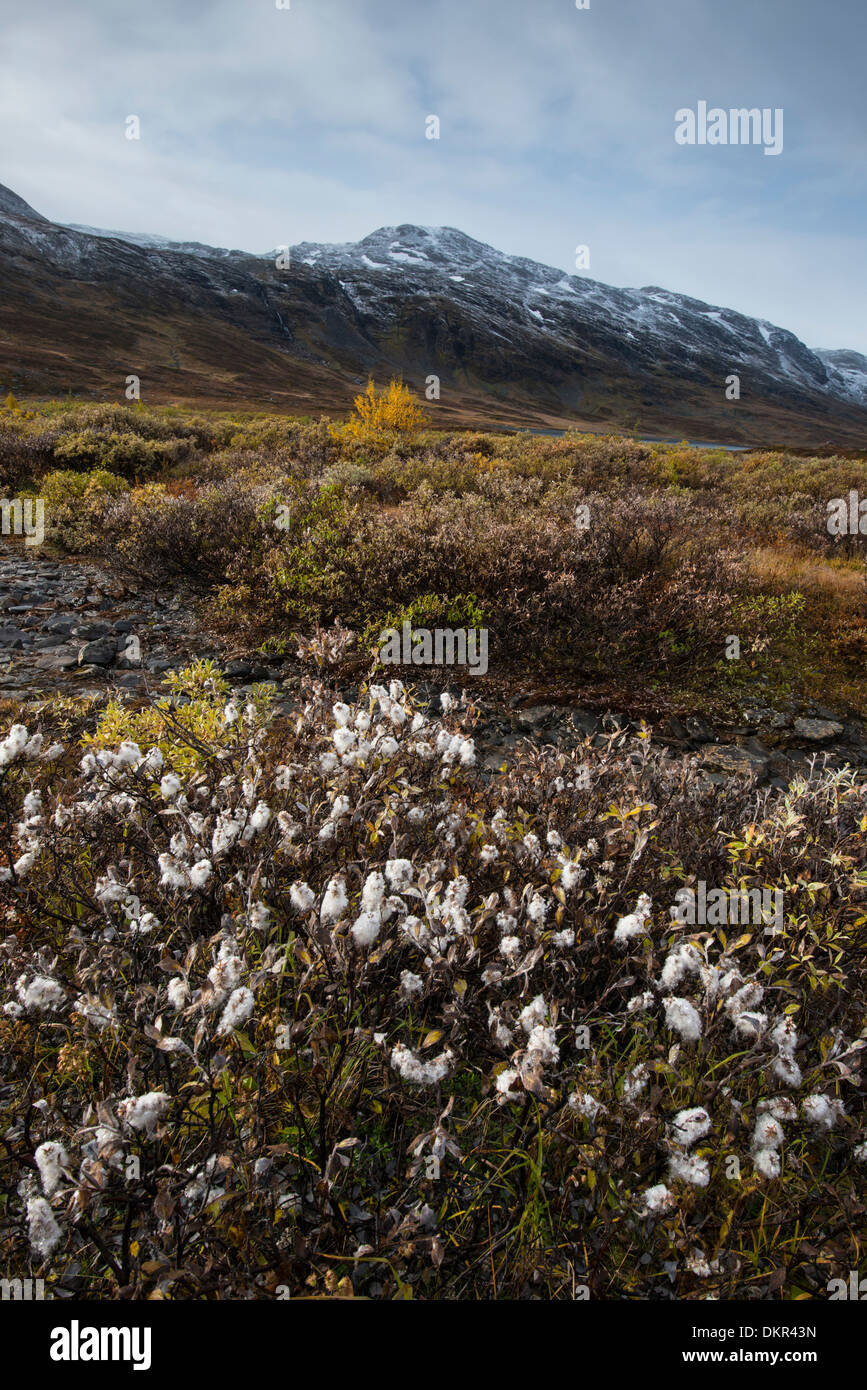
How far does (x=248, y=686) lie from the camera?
5348 mm

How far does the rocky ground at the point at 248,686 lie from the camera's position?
470 cm

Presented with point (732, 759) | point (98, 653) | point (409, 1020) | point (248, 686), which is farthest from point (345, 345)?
point (409, 1020)

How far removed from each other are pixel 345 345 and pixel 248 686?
158 meters

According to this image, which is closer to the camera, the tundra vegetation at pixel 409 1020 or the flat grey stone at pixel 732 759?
the tundra vegetation at pixel 409 1020

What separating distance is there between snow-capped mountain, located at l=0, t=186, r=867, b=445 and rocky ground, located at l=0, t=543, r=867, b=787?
179 feet

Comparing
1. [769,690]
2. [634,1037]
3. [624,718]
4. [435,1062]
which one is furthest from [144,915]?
[769,690]

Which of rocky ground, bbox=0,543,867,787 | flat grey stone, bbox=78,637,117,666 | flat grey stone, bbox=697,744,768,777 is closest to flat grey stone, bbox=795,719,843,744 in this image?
rocky ground, bbox=0,543,867,787

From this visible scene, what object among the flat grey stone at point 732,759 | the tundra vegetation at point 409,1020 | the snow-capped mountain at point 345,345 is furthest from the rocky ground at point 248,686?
the snow-capped mountain at point 345,345

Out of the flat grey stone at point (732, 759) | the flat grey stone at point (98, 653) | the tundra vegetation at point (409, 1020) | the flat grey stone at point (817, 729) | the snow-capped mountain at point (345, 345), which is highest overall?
the snow-capped mountain at point (345, 345)

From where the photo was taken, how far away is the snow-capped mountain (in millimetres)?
72812

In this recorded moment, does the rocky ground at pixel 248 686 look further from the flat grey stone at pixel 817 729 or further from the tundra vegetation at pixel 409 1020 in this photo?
the tundra vegetation at pixel 409 1020

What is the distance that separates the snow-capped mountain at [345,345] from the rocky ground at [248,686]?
54.4 meters

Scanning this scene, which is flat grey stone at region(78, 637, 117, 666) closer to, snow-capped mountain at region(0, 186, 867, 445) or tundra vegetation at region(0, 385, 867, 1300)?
tundra vegetation at region(0, 385, 867, 1300)

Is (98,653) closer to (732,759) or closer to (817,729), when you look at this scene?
(732,759)
